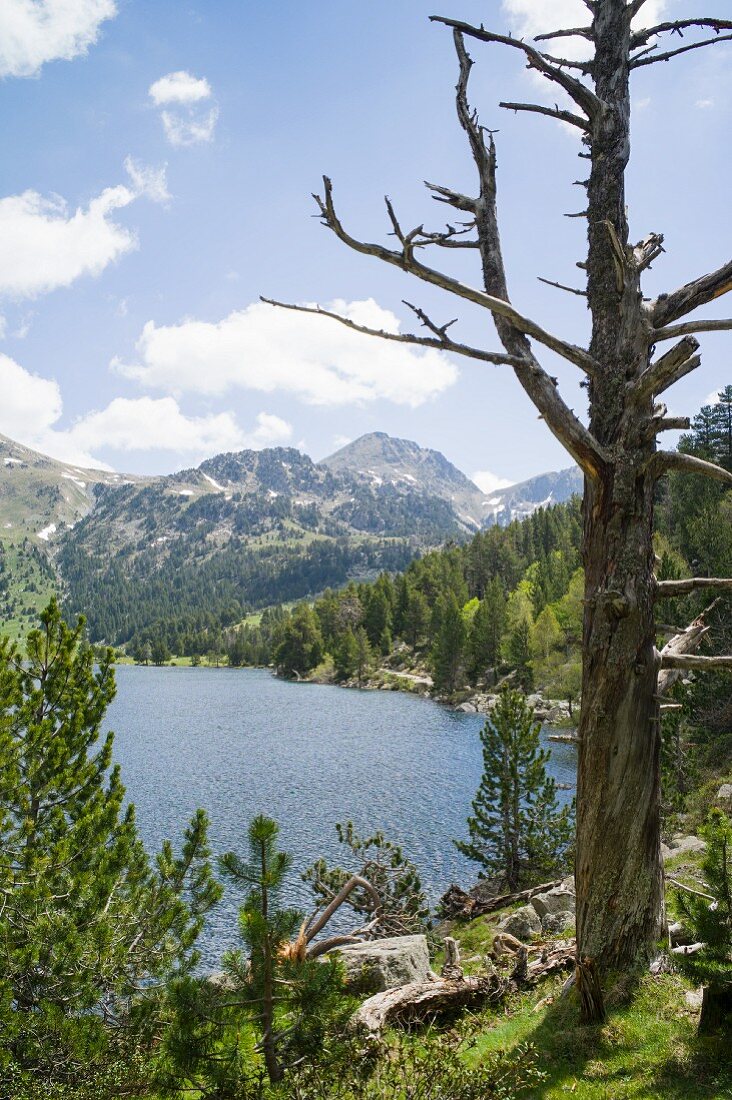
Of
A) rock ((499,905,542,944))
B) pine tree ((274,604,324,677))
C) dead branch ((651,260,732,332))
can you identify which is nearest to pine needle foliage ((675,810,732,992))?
dead branch ((651,260,732,332))

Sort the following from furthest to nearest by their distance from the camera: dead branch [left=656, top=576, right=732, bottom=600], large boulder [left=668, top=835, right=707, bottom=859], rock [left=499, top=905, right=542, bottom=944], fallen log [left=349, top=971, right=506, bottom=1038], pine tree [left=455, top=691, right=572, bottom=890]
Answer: pine tree [left=455, top=691, right=572, bottom=890], large boulder [left=668, top=835, right=707, bottom=859], rock [left=499, top=905, right=542, bottom=944], fallen log [left=349, top=971, right=506, bottom=1038], dead branch [left=656, top=576, right=732, bottom=600]

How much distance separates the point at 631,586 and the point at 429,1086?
4.50m

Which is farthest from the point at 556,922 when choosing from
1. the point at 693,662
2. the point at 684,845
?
the point at 693,662

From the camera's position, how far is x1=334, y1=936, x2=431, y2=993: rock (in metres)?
10.2

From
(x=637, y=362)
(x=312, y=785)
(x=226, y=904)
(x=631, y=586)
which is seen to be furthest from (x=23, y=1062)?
(x=312, y=785)

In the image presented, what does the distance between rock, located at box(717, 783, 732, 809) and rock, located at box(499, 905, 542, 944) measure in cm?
970

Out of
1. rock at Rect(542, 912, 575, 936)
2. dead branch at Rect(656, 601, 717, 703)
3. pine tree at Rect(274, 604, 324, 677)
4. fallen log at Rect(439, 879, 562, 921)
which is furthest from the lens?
pine tree at Rect(274, 604, 324, 677)

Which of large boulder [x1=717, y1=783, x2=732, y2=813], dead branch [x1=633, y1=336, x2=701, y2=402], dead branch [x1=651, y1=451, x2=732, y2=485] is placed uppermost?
dead branch [x1=633, y1=336, x2=701, y2=402]

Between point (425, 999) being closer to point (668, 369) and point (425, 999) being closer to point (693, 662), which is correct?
point (693, 662)

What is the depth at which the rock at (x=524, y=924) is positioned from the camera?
51.1 feet

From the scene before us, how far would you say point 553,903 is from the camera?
1666 centimetres

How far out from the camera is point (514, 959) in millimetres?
10586

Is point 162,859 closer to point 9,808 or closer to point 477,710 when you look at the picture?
point 9,808

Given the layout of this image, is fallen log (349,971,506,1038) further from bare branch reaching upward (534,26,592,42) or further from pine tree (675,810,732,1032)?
bare branch reaching upward (534,26,592,42)
